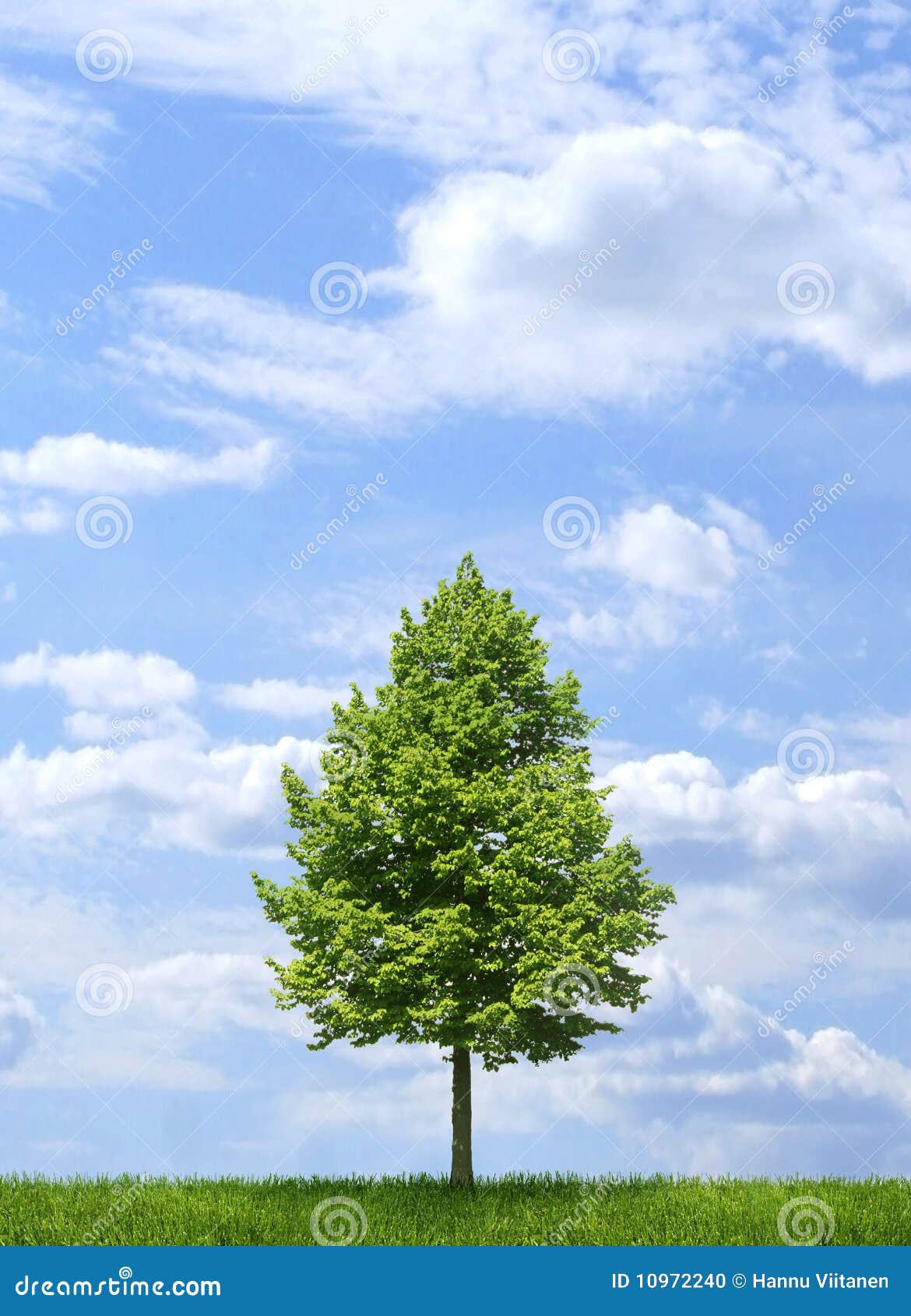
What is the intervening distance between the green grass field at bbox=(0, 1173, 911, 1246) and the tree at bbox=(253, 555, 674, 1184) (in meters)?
1.87

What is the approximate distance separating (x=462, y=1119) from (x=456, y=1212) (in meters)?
2.11

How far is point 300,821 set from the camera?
27.5 meters

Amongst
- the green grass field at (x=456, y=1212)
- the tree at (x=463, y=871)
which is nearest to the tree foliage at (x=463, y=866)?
the tree at (x=463, y=871)

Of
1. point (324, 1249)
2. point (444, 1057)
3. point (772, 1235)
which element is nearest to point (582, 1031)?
point (444, 1057)

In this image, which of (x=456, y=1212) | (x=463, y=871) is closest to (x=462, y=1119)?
(x=456, y=1212)

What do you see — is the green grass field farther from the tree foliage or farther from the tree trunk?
the tree foliage

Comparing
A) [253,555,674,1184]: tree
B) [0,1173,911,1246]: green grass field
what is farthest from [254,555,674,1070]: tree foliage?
[0,1173,911,1246]: green grass field

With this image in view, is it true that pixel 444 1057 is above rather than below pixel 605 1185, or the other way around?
above

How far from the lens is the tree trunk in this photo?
2559 centimetres

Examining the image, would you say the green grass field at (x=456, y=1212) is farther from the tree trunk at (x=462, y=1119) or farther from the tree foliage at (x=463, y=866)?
the tree foliage at (x=463, y=866)

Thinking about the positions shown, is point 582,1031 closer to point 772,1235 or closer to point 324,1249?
point 772,1235

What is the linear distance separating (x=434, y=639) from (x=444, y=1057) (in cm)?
937

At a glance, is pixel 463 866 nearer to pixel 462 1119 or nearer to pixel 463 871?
pixel 463 871

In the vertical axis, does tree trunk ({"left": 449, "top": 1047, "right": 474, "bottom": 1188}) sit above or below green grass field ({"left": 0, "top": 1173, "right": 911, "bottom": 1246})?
above
